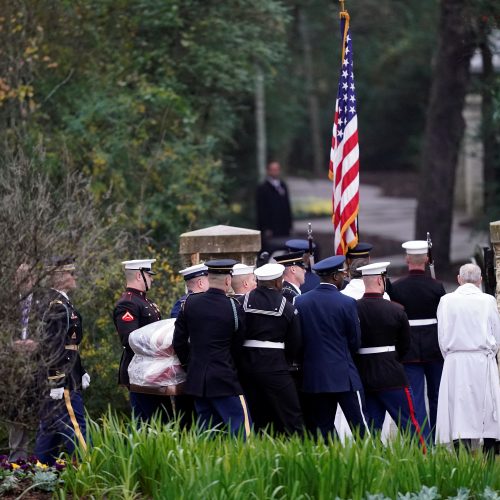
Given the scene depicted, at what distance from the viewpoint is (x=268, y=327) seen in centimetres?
1009

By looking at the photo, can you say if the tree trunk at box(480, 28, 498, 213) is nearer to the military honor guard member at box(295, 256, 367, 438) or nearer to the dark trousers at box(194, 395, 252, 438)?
the military honor guard member at box(295, 256, 367, 438)

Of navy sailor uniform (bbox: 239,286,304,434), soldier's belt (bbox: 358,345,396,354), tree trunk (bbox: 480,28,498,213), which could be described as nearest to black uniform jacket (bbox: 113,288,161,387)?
navy sailor uniform (bbox: 239,286,304,434)

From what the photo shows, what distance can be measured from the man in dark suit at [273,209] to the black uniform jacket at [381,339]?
37.1 feet

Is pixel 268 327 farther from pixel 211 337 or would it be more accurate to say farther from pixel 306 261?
pixel 306 261

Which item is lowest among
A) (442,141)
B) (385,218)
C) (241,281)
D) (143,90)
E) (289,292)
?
(385,218)

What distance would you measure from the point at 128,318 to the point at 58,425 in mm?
1054

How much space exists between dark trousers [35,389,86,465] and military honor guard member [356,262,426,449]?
2.23m

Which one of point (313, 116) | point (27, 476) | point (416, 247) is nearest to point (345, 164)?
point (416, 247)

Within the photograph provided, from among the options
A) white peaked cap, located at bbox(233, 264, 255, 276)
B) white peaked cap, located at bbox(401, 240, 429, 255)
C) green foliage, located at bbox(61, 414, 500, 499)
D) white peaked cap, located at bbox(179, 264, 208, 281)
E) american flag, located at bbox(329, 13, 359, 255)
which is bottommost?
green foliage, located at bbox(61, 414, 500, 499)

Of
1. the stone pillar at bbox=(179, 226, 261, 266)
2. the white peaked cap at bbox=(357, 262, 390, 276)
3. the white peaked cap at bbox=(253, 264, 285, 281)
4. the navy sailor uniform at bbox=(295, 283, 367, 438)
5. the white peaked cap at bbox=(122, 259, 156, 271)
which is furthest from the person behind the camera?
the stone pillar at bbox=(179, 226, 261, 266)

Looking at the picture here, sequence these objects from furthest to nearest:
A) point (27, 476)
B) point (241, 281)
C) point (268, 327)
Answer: point (241, 281)
point (268, 327)
point (27, 476)

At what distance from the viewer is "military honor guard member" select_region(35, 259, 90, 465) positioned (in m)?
9.95

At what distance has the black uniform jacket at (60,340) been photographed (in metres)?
9.73

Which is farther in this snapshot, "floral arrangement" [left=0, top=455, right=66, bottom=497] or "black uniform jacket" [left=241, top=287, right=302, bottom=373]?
"black uniform jacket" [left=241, top=287, right=302, bottom=373]
